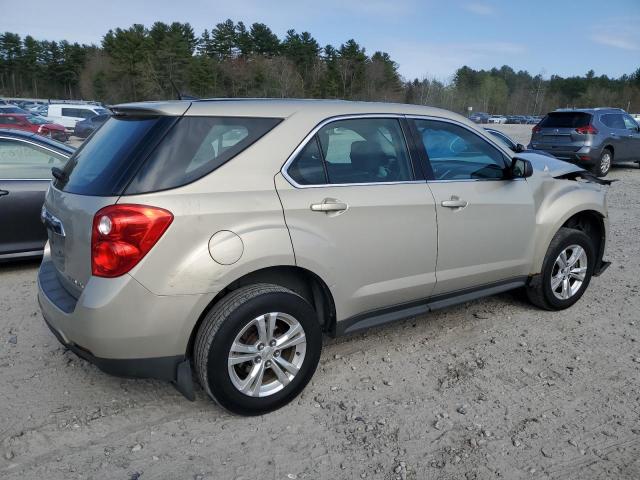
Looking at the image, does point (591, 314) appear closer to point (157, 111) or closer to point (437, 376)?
point (437, 376)

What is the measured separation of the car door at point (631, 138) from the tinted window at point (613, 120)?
7.4 inches

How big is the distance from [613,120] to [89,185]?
1444 centimetres

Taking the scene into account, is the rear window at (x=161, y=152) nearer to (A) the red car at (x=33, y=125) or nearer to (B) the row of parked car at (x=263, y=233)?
(B) the row of parked car at (x=263, y=233)

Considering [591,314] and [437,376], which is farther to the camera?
[591,314]

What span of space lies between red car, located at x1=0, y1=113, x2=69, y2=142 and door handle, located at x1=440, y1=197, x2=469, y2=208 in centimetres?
1917

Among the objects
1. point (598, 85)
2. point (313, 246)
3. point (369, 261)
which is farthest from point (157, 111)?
point (598, 85)

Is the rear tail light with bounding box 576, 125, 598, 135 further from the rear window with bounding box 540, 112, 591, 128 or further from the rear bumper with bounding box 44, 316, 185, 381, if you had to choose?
the rear bumper with bounding box 44, 316, 185, 381

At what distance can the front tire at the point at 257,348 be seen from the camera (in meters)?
2.60

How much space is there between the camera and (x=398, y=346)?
3727 millimetres

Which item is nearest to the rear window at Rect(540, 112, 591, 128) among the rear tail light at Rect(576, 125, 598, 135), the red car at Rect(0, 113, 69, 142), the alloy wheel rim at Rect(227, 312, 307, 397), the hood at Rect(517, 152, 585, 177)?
the rear tail light at Rect(576, 125, 598, 135)

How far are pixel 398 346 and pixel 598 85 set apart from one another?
383 ft

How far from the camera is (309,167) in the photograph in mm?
2908

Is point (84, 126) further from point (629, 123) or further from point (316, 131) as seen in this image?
point (316, 131)

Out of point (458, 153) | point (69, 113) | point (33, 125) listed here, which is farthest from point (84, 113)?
point (458, 153)
